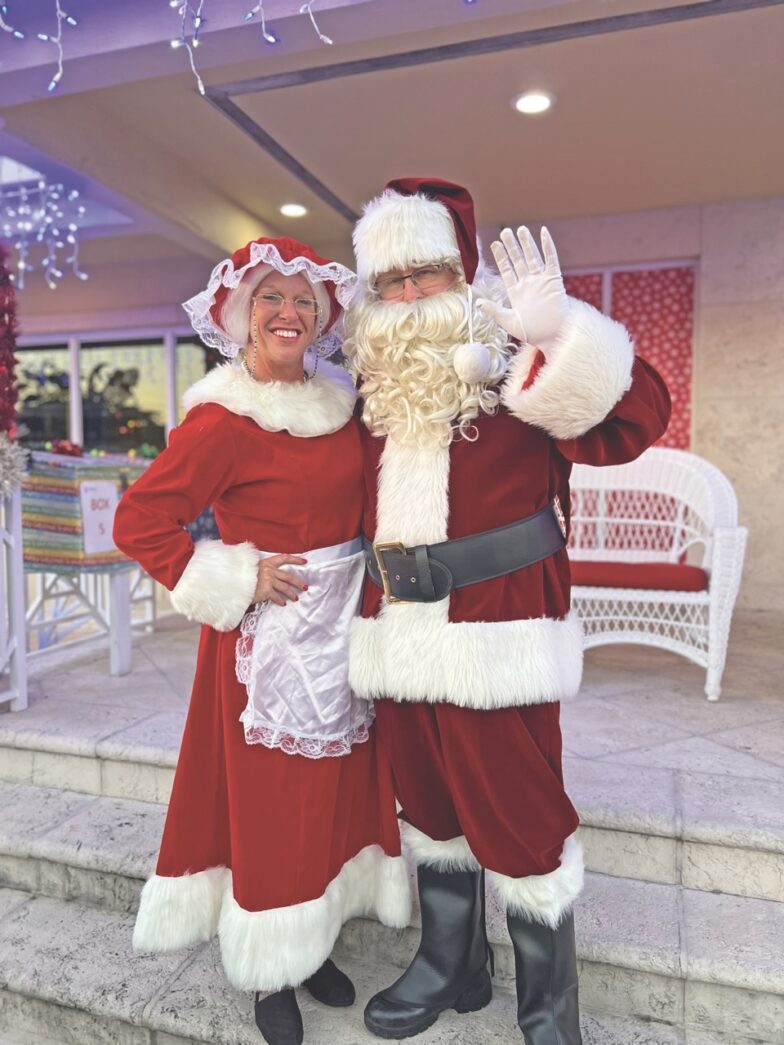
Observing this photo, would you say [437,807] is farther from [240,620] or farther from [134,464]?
[134,464]

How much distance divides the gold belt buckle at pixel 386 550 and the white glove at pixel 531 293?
46 cm

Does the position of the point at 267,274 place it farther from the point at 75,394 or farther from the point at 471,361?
the point at 75,394

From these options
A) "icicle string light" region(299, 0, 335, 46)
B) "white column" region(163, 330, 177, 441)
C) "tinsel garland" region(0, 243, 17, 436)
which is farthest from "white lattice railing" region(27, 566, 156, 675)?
→ "icicle string light" region(299, 0, 335, 46)

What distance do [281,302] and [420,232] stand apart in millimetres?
330

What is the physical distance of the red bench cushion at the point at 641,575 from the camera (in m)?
3.25

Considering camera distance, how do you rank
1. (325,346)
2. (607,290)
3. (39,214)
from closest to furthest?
(325,346) < (39,214) < (607,290)

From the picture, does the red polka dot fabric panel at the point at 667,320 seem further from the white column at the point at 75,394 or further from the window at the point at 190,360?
the white column at the point at 75,394

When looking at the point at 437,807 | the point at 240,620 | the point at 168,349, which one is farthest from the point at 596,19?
the point at 168,349

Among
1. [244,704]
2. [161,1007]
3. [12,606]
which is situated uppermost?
[244,704]

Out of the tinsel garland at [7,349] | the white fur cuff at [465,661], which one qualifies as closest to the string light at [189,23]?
the tinsel garland at [7,349]

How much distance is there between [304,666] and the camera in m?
1.57

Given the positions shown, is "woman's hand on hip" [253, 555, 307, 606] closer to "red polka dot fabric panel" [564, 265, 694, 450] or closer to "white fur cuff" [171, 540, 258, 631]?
"white fur cuff" [171, 540, 258, 631]

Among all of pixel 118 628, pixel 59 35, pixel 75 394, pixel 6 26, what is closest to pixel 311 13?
pixel 59 35

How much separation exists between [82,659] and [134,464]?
1121 millimetres
